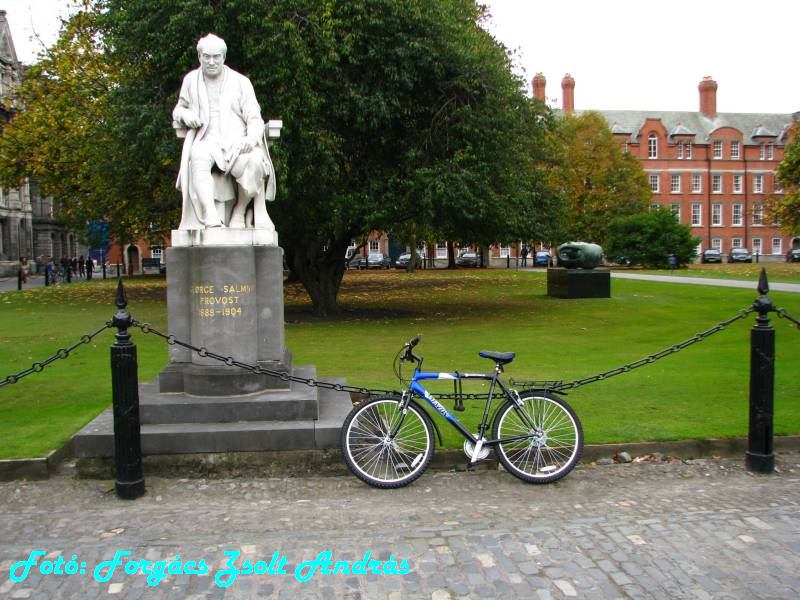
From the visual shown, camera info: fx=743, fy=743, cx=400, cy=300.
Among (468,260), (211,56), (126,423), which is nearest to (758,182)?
(468,260)

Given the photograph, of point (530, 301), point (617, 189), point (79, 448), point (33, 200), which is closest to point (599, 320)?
point (530, 301)

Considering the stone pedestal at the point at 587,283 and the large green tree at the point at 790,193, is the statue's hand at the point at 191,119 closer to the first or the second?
the stone pedestal at the point at 587,283

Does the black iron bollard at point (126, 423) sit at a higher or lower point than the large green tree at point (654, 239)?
lower

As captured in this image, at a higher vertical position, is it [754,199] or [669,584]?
[754,199]

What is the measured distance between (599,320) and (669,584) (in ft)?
51.8

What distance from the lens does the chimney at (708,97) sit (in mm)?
84062

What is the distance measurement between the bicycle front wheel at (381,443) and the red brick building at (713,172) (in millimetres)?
79517

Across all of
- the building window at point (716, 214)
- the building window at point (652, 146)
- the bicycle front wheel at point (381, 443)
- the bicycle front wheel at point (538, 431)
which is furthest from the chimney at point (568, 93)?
the bicycle front wheel at point (381, 443)

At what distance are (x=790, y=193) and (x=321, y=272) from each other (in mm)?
27571

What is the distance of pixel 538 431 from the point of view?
6238 mm

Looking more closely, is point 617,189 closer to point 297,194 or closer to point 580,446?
point 297,194

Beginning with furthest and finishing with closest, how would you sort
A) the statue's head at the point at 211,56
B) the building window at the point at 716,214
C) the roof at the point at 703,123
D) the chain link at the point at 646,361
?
the roof at the point at 703,123 → the building window at the point at 716,214 → the statue's head at the point at 211,56 → the chain link at the point at 646,361

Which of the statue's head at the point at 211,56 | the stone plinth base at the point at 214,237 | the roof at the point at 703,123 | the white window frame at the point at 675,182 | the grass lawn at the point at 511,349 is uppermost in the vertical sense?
the roof at the point at 703,123

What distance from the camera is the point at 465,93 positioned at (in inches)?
741
